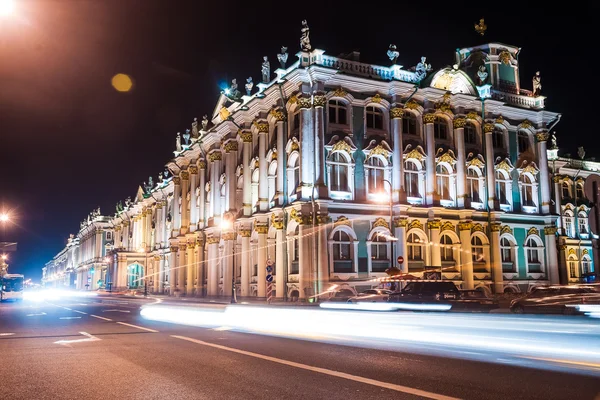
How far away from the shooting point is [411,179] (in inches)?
1639

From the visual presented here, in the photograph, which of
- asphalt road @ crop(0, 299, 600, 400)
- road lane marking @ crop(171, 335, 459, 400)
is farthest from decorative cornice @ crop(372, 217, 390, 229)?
road lane marking @ crop(171, 335, 459, 400)

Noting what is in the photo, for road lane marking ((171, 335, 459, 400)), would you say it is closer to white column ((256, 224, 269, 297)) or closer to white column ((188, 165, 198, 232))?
white column ((256, 224, 269, 297))

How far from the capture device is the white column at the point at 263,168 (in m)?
42.6

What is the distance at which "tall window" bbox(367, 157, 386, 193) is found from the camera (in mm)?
39906

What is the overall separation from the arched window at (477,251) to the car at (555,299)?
1664 centimetres

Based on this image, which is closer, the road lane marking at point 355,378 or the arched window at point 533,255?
the road lane marking at point 355,378

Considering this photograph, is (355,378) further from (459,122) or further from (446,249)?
(459,122)

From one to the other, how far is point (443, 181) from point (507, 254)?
26.2ft

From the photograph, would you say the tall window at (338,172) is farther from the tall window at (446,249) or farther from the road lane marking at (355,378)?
the road lane marking at (355,378)

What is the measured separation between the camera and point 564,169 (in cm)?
5891

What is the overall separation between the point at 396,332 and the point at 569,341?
17.6 feet

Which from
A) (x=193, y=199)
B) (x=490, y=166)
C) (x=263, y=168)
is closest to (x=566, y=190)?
(x=490, y=166)

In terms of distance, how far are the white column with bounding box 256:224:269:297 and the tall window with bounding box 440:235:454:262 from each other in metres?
12.8

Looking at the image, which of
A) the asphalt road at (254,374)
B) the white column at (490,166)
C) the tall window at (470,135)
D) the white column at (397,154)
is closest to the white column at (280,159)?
the white column at (397,154)
